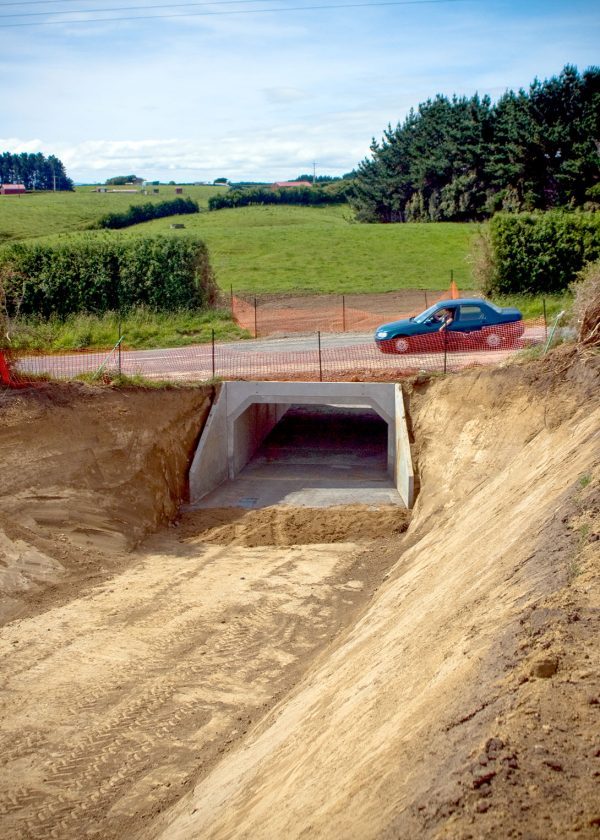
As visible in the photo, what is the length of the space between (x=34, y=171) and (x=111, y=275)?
127564 mm

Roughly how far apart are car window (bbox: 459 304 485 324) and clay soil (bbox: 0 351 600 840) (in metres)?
3.64

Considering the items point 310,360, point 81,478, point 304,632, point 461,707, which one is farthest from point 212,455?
point 461,707

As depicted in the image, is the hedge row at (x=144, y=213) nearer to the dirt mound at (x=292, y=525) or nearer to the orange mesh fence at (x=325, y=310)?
the orange mesh fence at (x=325, y=310)

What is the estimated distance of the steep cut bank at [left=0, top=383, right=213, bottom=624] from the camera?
18.0 meters

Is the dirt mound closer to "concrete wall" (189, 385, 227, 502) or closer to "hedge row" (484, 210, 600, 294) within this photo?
"concrete wall" (189, 385, 227, 502)

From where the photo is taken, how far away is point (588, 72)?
55562 millimetres

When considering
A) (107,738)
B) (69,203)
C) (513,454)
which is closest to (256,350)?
(513,454)

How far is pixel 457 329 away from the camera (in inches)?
1012

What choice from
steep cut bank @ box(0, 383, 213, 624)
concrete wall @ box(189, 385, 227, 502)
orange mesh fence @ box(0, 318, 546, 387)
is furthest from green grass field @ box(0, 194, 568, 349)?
concrete wall @ box(189, 385, 227, 502)

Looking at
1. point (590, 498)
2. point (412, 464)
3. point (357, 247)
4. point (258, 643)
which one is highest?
point (357, 247)

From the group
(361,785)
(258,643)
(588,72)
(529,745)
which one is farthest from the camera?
(588,72)

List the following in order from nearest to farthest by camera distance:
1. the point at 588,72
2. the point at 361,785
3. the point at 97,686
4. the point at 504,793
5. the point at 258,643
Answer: the point at 504,793
the point at 361,785
the point at 97,686
the point at 258,643
the point at 588,72

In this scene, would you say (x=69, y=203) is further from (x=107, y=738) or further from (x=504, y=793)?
(x=504, y=793)

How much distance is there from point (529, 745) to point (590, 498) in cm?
550
